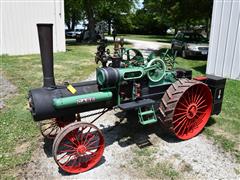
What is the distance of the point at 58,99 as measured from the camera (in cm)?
338

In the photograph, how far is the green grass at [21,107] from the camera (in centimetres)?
395

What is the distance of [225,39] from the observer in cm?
846

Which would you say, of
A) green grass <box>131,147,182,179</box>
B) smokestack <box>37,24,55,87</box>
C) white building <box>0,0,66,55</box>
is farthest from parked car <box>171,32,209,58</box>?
smokestack <box>37,24,55,87</box>

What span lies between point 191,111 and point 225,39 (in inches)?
204

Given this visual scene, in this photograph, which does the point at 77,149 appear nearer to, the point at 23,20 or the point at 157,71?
the point at 157,71

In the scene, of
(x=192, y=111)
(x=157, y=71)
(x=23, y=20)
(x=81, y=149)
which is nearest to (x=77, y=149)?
(x=81, y=149)

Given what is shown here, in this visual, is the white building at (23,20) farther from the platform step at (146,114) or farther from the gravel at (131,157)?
the platform step at (146,114)

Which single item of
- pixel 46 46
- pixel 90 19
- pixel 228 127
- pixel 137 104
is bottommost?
pixel 228 127

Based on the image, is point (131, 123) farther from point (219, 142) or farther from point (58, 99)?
point (58, 99)

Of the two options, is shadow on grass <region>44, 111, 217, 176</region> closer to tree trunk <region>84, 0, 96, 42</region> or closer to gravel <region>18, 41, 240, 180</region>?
gravel <region>18, 41, 240, 180</region>

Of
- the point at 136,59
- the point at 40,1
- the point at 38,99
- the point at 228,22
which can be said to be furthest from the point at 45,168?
the point at 40,1

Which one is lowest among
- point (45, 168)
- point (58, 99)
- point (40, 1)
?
point (45, 168)

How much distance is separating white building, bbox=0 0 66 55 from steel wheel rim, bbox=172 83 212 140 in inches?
460

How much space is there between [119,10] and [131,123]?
824 inches
